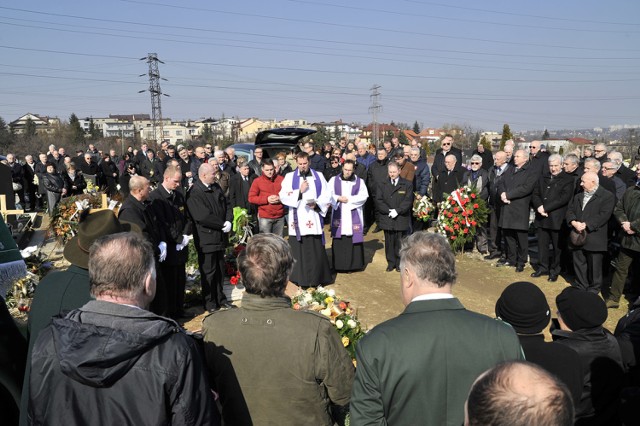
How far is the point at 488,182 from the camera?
34.2 ft

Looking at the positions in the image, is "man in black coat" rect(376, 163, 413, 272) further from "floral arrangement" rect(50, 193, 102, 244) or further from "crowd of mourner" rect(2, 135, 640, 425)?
"floral arrangement" rect(50, 193, 102, 244)

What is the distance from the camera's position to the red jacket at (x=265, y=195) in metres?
8.59

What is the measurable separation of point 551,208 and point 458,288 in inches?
82.1

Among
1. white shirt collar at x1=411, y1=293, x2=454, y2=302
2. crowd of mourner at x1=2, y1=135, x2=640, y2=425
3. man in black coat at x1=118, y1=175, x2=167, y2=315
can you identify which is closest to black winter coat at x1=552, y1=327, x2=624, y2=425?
crowd of mourner at x1=2, y1=135, x2=640, y2=425

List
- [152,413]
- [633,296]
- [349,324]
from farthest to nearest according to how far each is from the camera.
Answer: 1. [633,296]
2. [349,324]
3. [152,413]

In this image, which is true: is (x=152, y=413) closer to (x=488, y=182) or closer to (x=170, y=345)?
(x=170, y=345)

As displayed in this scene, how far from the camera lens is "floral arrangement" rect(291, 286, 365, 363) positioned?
439 cm

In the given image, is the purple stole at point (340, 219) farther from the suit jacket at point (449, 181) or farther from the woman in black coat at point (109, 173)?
the woman in black coat at point (109, 173)

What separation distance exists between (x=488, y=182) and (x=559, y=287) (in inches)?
111

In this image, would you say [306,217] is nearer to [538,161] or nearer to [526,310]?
[538,161]

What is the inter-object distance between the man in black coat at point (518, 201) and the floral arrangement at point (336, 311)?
548 centimetres

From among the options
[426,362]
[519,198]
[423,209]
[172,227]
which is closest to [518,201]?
[519,198]

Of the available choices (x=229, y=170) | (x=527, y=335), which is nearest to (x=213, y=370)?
(x=527, y=335)

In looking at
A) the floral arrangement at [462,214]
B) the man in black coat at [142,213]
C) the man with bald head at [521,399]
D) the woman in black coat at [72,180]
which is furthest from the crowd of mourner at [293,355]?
the woman in black coat at [72,180]
